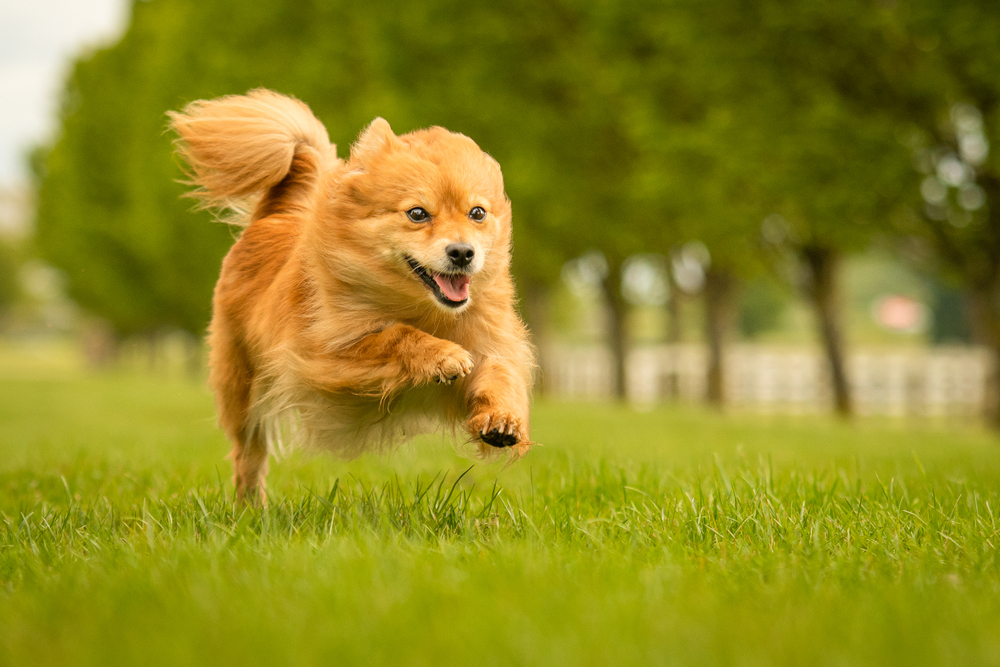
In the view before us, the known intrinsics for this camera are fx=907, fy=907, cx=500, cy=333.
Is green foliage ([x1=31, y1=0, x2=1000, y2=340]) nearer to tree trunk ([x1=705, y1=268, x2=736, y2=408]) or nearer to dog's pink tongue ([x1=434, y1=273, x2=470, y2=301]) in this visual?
tree trunk ([x1=705, y1=268, x2=736, y2=408])

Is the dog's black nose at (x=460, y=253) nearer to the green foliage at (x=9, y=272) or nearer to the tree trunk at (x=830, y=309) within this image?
the tree trunk at (x=830, y=309)

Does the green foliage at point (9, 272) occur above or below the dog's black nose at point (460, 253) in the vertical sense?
above

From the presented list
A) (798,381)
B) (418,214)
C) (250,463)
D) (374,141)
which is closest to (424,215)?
(418,214)

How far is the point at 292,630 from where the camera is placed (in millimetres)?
2025

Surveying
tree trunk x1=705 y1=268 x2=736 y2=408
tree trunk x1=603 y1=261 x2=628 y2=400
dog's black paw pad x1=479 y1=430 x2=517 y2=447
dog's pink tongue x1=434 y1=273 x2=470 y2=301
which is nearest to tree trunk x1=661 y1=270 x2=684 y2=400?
tree trunk x1=705 y1=268 x2=736 y2=408

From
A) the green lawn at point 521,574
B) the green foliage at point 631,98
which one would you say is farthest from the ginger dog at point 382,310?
the green foliage at point 631,98

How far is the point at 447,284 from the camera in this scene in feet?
11.8

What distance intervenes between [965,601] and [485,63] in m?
13.3

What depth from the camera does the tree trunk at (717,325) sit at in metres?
17.3

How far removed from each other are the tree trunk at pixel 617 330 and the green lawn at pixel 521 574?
1442 centimetres

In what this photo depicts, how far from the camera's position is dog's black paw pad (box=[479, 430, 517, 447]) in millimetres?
3270

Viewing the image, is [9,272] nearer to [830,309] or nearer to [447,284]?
[830,309]

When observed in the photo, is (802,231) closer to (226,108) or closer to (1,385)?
(226,108)

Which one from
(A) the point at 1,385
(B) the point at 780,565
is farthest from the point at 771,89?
(A) the point at 1,385
